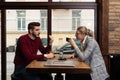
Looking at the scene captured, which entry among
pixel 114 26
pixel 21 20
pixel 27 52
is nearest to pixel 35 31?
pixel 27 52

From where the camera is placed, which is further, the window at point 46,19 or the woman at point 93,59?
the window at point 46,19

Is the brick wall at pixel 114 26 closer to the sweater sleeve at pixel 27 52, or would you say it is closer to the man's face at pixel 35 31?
the man's face at pixel 35 31

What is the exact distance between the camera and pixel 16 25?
5.48m

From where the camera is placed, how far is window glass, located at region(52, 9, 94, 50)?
5.43 metres

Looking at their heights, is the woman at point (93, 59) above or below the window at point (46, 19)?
below

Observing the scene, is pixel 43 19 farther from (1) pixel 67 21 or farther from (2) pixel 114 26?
(2) pixel 114 26

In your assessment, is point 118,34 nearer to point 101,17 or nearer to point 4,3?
point 101,17

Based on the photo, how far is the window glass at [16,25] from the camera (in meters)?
5.45

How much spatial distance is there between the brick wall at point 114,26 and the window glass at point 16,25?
Answer: 4.43ft

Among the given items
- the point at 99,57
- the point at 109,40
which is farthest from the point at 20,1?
the point at 99,57

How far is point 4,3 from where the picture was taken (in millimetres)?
5371

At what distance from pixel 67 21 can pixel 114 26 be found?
0.98 meters

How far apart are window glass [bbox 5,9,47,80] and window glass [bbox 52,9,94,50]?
231mm

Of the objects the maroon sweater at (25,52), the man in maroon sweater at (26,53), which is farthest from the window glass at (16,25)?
the maroon sweater at (25,52)
